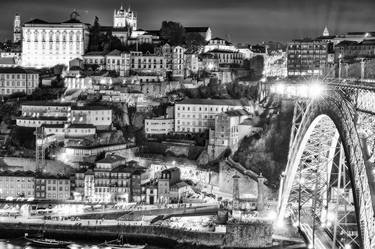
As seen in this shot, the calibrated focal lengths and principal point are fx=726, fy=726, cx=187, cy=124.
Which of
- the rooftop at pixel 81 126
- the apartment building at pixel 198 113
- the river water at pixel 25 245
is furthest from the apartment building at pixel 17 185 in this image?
the apartment building at pixel 198 113

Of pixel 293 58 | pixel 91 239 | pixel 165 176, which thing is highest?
pixel 293 58

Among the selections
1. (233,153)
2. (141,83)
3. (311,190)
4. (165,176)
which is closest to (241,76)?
(141,83)

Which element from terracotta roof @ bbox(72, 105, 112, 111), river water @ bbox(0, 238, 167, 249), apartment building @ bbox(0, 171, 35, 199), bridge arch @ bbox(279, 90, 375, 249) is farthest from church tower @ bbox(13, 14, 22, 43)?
bridge arch @ bbox(279, 90, 375, 249)

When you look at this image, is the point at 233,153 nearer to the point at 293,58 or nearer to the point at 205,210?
the point at 205,210

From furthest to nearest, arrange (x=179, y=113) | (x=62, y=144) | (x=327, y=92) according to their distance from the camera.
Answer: (x=179, y=113) < (x=62, y=144) < (x=327, y=92)

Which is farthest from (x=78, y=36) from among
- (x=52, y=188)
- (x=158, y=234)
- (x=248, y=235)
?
(x=248, y=235)

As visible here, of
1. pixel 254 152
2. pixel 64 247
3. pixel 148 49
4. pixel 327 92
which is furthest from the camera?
pixel 148 49

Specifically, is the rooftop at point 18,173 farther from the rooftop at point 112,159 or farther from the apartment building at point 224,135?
the apartment building at point 224,135
